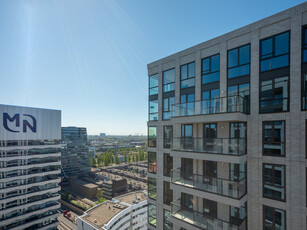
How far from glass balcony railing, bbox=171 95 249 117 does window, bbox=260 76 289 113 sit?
34.7 inches

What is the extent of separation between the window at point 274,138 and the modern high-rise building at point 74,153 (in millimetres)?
83066

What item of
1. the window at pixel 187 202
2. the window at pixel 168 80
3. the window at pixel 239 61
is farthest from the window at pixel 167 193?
the window at pixel 239 61

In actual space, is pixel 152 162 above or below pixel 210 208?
above

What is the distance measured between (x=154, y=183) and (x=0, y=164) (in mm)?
25088

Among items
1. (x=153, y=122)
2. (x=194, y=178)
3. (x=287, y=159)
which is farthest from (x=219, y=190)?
(x=153, y=122)

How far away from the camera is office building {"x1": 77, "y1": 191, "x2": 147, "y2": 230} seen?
2488 cm

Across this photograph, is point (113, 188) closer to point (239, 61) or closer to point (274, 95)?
point (239, 61)

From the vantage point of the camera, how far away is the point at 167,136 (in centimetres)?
1352

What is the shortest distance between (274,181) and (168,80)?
969 centimetres

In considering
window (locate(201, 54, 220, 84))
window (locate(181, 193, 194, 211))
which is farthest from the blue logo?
window (locate(201, 54, 220, 84))

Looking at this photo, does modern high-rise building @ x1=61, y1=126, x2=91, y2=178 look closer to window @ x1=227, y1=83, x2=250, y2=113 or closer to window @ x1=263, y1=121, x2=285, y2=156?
window @ x1=227, y1=83, x2=250, y2=113

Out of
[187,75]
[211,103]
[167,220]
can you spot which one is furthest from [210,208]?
[187,75]

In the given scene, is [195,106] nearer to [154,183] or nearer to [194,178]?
[194,178]

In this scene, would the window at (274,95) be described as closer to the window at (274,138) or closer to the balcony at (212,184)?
the window at (274,138)
